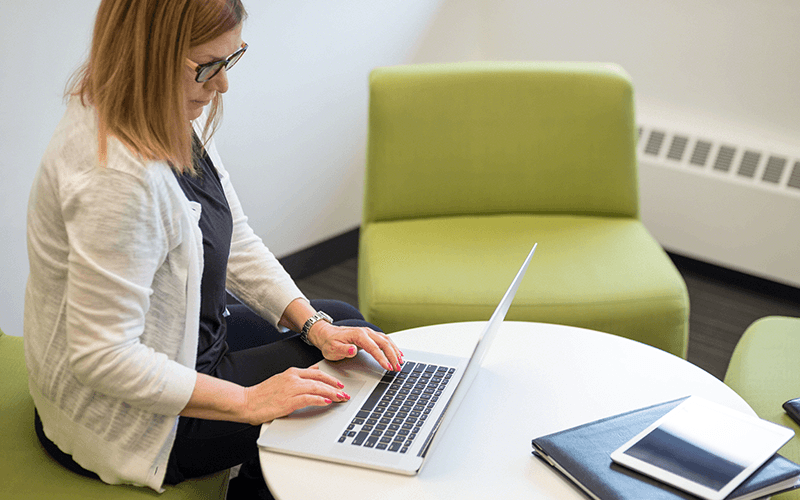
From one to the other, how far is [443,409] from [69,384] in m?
0.57

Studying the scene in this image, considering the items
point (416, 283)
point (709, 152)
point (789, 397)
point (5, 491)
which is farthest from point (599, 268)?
point (5, 491)

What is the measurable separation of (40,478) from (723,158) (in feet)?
8.75

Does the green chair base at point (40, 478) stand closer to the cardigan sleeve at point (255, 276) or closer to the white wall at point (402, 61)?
the cardigan sleeve at point (255, 276)

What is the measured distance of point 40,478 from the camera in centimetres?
117

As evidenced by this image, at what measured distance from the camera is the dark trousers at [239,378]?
3.88ft

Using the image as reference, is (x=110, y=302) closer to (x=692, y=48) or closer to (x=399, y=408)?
(x=399, y=408)

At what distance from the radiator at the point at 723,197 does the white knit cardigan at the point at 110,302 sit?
7.78 ft

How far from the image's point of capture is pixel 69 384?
113 cm

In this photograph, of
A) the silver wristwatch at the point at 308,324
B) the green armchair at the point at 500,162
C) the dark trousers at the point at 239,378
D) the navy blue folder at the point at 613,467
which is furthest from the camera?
the green armchair at the point at 500,162

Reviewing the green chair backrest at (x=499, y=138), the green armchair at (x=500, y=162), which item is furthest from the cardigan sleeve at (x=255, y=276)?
the green chair backrest at (x=499, y=138)

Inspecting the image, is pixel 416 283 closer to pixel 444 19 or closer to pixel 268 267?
pixel 268 267

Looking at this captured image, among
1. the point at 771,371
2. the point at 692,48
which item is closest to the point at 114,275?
the point at 771,371

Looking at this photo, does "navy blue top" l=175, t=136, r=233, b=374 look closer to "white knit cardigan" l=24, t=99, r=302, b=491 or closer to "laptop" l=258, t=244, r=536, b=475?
"white knit cardigan" l=24, t=99, r=302, b=491

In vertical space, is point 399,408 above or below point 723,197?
above
